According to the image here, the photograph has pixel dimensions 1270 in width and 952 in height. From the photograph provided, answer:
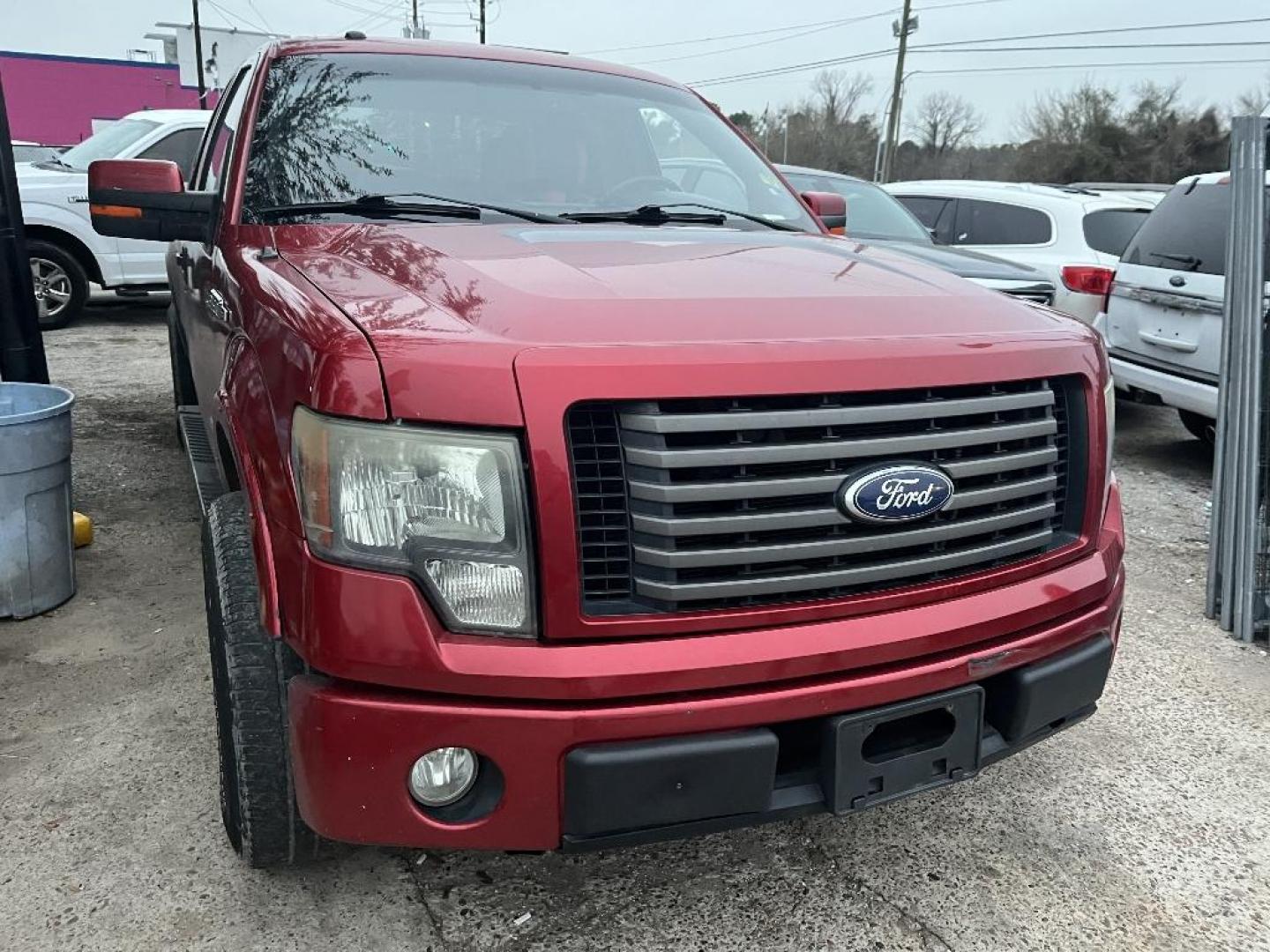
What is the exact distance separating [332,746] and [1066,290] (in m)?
6.73

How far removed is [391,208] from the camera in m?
2.55

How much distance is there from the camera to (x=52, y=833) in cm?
230

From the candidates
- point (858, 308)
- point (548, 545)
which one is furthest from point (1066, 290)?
point (548, 545)

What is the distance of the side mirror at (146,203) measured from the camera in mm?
2812

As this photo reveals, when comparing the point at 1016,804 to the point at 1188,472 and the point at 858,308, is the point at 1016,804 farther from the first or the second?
the point at 1188,472

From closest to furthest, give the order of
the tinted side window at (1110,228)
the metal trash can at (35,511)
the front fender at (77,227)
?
the metal trash can at (35,511) → the tinted side window at (1110,228) → the front fender at (77,227)

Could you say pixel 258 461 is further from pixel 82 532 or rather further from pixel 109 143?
pixel 109 143

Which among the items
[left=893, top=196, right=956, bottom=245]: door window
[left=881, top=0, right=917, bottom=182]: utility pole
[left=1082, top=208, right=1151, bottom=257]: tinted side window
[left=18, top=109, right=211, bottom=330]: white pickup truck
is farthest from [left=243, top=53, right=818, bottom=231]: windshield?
[left=881, top=0, right=917, bottom=182]: utility pole

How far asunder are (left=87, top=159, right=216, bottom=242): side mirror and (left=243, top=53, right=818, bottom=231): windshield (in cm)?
28

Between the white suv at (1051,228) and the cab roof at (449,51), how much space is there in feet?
14.4

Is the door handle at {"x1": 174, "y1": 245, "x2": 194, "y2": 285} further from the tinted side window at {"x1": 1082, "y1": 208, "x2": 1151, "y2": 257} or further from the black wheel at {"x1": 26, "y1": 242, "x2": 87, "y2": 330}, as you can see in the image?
the tinted side window at {"x1": 1082, "y1": 208, "x2": 1151, "y2": 257}

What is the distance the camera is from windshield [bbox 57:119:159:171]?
8.42 m

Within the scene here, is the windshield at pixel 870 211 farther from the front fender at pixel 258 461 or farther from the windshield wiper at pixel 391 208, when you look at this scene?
the front fender at pixel 258 461

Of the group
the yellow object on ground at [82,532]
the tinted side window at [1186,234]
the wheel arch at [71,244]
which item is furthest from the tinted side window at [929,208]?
the wheel arch at [71,244]
